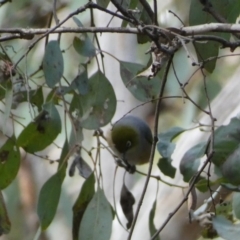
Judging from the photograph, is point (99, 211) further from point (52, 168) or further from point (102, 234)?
point (52, 168)

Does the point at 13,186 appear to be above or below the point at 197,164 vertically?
above

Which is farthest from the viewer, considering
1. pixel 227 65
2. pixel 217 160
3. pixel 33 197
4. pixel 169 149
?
pixel 227 65

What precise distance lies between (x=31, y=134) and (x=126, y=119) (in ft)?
0.44

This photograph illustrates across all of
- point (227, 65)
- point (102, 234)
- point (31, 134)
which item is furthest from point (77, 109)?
point (227, 65)

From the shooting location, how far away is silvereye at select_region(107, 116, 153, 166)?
789 millimetres

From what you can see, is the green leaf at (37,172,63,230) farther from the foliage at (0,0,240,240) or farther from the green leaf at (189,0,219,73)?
the green leaf at (189,0,219,73)

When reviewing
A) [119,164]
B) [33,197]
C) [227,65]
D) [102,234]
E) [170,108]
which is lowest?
[102,234]

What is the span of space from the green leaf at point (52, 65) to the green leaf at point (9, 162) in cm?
16

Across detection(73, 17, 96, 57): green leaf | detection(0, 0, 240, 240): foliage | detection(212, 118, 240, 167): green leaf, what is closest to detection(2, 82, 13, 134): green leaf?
detection(0, 0, 240, 240): foliage

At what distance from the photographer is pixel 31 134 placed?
2.70 feet

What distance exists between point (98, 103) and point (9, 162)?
0.52 ft

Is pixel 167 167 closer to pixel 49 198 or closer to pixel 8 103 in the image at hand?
pixel 49 198

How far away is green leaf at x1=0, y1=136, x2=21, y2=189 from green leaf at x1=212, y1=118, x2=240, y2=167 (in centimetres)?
30

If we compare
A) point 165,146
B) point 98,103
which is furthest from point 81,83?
point 165,146
